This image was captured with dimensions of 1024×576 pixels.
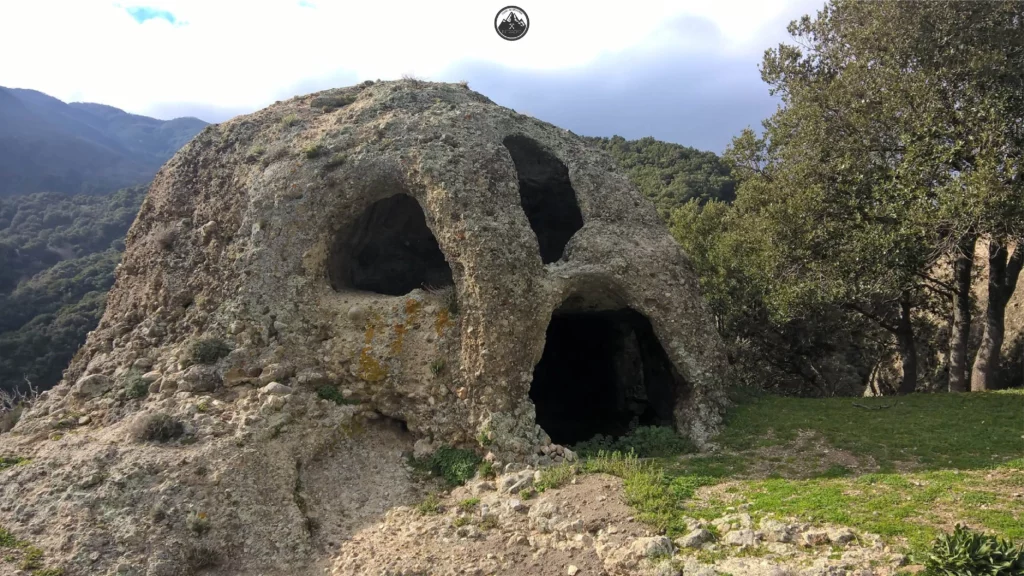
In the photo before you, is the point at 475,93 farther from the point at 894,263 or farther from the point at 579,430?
the point at 894,263

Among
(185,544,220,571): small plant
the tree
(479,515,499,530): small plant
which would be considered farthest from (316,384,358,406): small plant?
the tree

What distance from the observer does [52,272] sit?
43.7 meters

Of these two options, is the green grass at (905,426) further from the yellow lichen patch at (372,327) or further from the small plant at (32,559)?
the small plant at (32,559)

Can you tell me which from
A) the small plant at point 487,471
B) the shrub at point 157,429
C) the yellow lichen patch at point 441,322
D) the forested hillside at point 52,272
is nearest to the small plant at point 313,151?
the yellow lichen patch at point 441,322

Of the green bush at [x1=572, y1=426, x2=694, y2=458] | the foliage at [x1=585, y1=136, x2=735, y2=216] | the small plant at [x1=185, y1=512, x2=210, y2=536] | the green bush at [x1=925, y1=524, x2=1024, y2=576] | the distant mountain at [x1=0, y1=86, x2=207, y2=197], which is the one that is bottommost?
the small plant at [x1=185, y1=512, x2=210, y2=536]

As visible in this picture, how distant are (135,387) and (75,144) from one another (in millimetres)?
89818

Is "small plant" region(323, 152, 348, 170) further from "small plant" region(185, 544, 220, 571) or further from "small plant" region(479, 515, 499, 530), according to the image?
"small plant" region(479, 515, 499, 530)

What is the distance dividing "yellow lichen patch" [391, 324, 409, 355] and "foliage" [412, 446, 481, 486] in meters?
2.25

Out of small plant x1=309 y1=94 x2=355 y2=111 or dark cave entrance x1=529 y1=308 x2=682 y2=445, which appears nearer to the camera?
dark cave entrance x1=529 y1=308 x2=682 y2=445

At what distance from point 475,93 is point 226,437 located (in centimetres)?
1193

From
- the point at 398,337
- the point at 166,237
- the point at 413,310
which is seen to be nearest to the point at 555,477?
the point at 398,337

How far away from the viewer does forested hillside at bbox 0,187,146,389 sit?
33781 mm

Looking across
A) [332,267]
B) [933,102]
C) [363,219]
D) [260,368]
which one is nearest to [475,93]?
[363,219]

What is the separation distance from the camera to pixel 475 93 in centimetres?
1866
